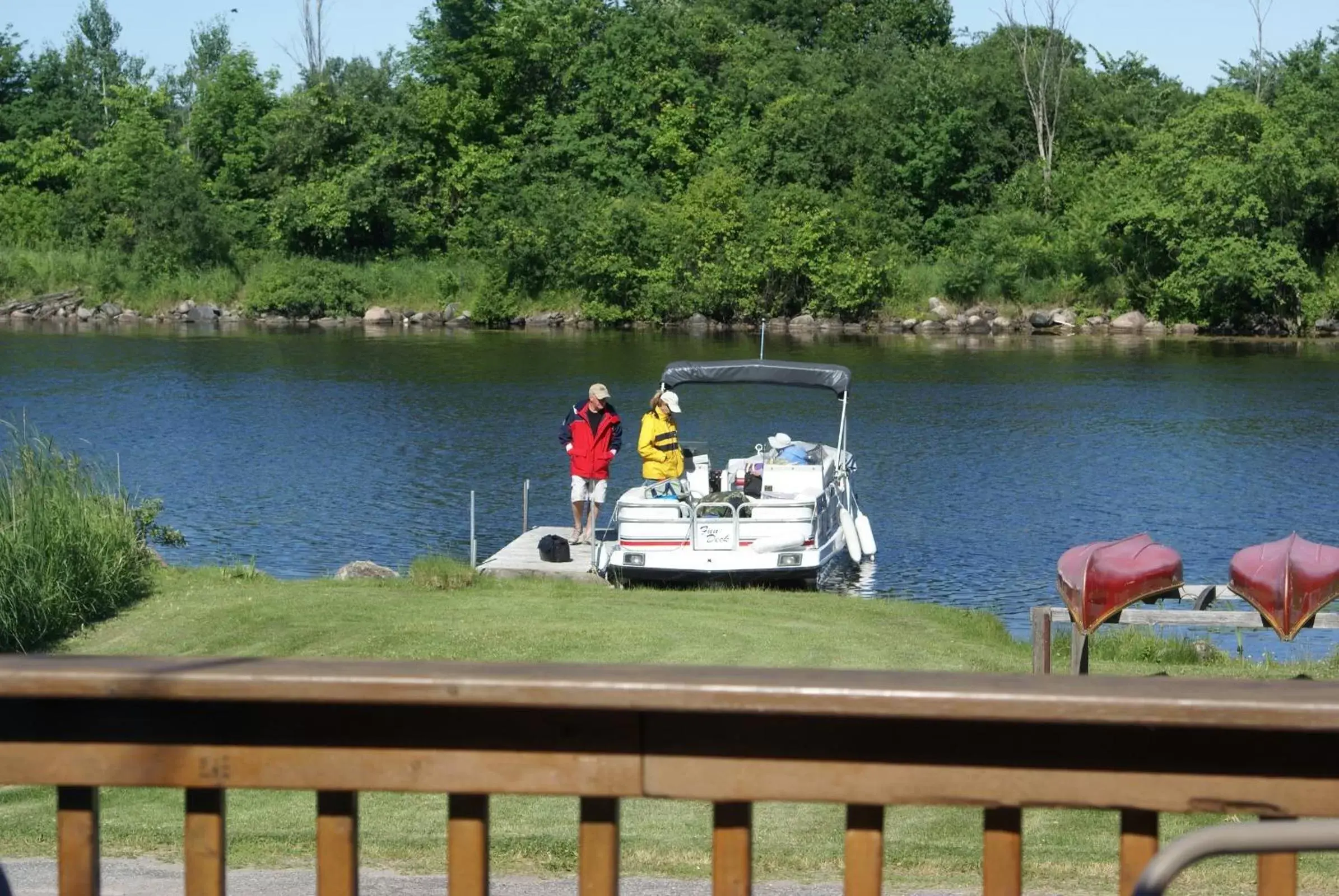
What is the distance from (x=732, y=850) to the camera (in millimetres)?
2891

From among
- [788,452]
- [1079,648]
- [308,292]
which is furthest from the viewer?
[308,292]

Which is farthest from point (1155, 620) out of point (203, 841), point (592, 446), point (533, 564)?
point (592, 446)

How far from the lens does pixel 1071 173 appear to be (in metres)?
71.6

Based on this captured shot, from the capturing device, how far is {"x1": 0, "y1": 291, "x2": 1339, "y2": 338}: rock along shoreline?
65.6 m

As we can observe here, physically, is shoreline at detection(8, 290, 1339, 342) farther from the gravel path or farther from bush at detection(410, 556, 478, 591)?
the gravel path

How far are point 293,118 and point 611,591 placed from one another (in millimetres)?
63390

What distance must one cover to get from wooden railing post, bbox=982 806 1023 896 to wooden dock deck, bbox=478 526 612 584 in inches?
699

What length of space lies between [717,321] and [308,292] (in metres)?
17.9

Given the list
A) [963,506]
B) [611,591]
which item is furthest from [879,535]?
[611,591]

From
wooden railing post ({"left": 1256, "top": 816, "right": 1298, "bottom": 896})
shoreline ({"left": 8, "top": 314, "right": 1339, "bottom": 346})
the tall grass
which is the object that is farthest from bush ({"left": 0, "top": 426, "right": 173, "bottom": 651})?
shoreline ({"left": 8, "top": 314, "right": 1339, "bottom": 346})

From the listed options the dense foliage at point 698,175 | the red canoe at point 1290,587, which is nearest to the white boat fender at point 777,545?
the red canoe at point 1290,587

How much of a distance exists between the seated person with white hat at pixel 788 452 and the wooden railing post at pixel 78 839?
21091mm

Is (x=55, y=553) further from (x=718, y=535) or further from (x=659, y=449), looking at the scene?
(x=659, y=449)

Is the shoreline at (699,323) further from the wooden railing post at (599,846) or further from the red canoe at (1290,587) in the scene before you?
the wooden railing post at (599,846)
